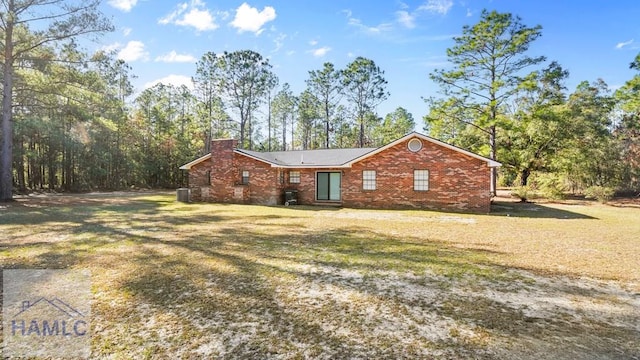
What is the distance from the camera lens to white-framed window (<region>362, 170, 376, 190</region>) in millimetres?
15938

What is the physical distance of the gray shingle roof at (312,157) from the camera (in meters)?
17.3

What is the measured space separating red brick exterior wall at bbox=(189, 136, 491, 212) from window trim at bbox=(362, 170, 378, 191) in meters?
0.15

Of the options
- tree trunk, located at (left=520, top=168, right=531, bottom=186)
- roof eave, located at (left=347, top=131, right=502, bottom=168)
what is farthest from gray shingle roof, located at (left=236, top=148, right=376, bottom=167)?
tree trunk, located at (left=520, top=168, right=531, bottom=186)

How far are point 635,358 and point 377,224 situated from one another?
7862 millimetres

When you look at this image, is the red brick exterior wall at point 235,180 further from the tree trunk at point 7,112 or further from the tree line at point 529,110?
the tree line at point 529,110

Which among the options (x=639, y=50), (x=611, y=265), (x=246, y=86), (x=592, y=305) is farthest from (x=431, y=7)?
(x=246, y=86)

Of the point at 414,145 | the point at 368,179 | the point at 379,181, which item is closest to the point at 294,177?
the point at 368,179

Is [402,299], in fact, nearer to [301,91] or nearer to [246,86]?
[246,86]

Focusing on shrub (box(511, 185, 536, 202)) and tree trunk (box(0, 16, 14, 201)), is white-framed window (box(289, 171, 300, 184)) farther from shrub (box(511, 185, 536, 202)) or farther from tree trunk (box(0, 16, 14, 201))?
tree trunk (box(0, 16, 14, 201))

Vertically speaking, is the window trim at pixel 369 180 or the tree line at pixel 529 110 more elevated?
the tree line at pixel 529 110

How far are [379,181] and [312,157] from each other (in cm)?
500

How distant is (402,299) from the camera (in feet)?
14.0

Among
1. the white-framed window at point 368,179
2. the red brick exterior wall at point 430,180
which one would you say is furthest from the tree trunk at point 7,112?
the white-framed window at point 368,179

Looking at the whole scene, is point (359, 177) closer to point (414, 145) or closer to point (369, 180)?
point (369, 180)
